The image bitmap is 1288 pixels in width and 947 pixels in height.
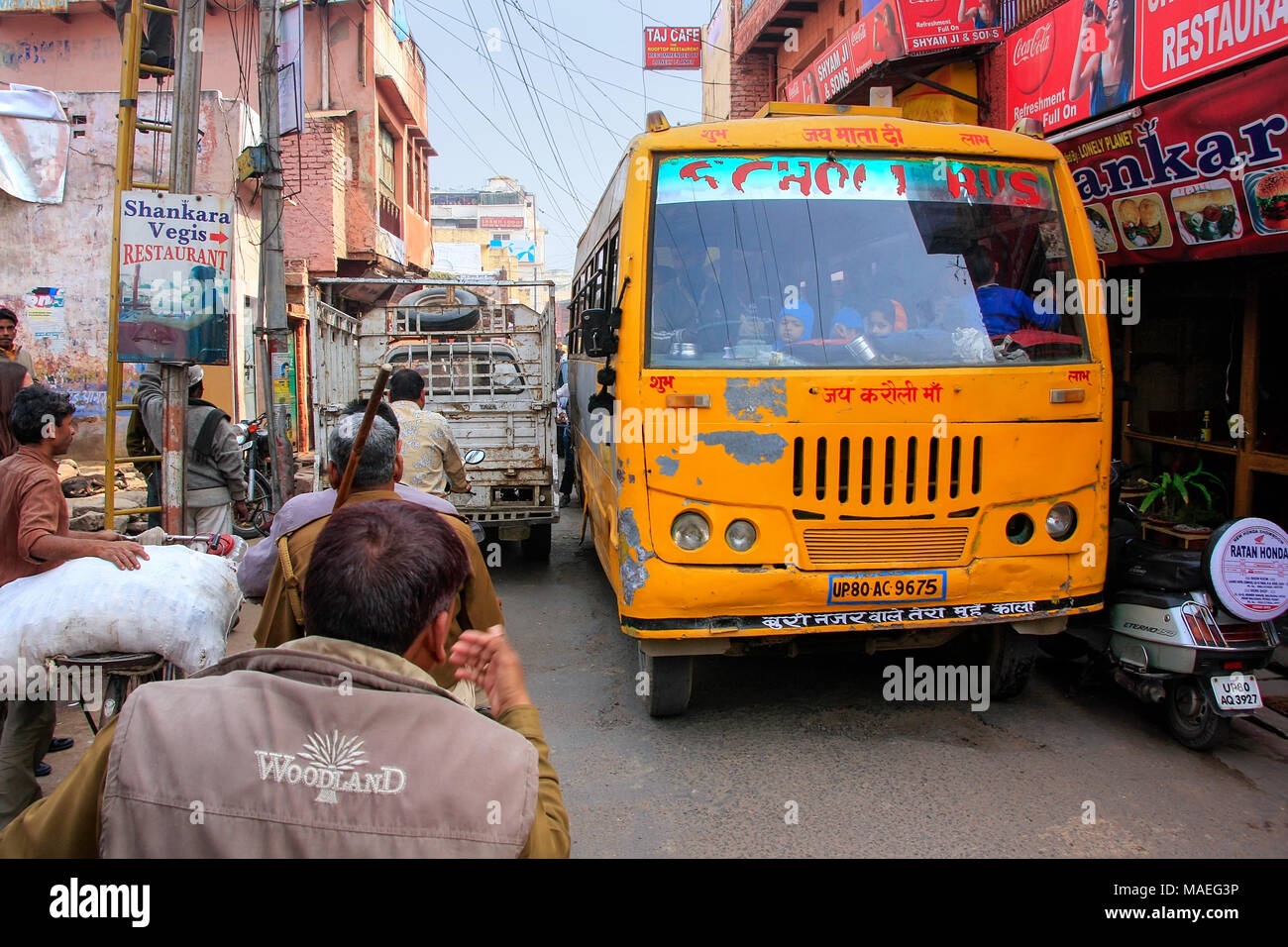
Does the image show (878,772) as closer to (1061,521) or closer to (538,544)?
(1061,521)

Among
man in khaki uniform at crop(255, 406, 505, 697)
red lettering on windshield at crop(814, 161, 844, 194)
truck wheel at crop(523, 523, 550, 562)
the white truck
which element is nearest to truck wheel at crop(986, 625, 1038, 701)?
red lettering on windshield at crop(814, 161, 844, 194)

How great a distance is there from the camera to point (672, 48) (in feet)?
56.7

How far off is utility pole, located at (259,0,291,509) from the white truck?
0.87m

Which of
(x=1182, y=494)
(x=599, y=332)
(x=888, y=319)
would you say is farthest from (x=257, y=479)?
(x=1182, y=494)

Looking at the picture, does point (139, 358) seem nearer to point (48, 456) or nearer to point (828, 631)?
point (48, 456)

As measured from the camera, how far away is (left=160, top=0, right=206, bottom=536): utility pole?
5.24m

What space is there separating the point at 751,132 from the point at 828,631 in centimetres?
234

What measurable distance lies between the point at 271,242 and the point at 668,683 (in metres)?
6.63

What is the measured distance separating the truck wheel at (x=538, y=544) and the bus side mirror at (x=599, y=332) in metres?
3.85

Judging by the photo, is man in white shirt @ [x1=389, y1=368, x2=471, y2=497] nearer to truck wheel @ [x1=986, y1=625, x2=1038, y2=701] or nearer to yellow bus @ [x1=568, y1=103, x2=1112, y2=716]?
yellow bus @ [x1=568, y1=103, x2=1112, y2=716]

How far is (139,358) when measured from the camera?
16.7 feet

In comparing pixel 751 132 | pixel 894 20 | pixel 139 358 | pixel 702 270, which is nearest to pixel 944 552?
pixel 702 270

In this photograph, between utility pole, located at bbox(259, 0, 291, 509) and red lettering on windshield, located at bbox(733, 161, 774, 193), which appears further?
utility pole, located at bbox(259, 0, 291, 509)
